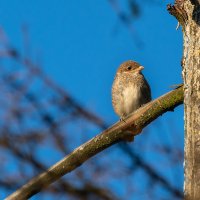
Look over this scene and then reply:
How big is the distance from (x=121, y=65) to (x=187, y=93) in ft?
13.5

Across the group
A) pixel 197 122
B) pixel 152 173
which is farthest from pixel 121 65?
pixel 152 173

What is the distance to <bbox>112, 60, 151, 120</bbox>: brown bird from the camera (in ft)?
18.3

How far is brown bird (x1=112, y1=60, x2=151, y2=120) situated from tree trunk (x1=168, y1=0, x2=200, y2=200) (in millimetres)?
3135

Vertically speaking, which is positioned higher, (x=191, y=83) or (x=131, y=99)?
(x=131, y=99)

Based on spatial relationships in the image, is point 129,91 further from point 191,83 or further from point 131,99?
point 191,83

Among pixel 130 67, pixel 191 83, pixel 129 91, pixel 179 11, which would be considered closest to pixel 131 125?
pixel 191 83

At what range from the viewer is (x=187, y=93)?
219cm

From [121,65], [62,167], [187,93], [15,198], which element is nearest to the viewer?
[15,198]

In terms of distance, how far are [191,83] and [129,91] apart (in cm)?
353

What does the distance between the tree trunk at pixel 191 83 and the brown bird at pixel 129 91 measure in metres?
3.14

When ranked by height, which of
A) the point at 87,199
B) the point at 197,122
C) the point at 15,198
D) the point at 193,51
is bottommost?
the point at 87,199

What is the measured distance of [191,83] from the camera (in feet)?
7.14

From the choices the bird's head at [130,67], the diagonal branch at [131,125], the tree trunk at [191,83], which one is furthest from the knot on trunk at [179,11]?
the bird's head at [130,67]

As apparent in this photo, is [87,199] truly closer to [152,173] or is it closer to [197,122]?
[152,173]
